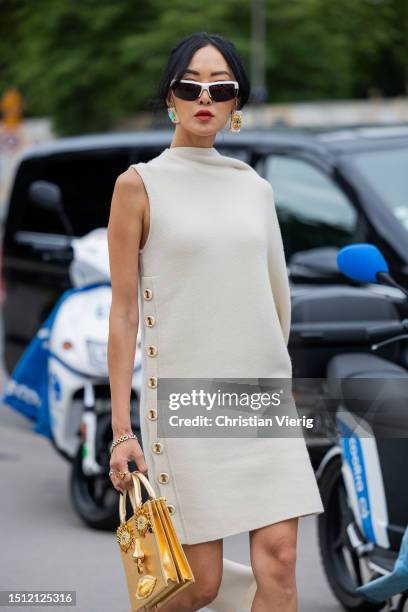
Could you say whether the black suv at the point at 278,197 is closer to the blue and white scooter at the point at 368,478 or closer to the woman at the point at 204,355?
the blue and white scooter at the point at 368,478

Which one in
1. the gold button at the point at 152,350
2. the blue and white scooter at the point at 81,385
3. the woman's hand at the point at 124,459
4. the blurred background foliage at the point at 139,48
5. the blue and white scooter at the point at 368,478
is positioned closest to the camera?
the woman's hand at the point at 124,459

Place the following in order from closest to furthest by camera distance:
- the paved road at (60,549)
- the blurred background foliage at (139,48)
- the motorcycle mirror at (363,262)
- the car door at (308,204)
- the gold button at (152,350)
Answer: the gold button at (152,350) < the motorcycle mirror at (363,262) < the paved road at (60,549) < the car door at (308,204) < the blurred background foliage at (139,48)

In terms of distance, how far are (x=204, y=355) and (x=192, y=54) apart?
77cm

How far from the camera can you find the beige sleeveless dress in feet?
12.0

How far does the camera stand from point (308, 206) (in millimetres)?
7715

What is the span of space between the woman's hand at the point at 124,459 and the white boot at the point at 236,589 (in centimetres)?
46

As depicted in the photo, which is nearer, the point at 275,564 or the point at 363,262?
the point at 275,564

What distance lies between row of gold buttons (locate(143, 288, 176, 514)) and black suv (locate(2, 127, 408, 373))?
129 inches

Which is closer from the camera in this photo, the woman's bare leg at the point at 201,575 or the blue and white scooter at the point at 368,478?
the woman's bare leg at the point at 201,575

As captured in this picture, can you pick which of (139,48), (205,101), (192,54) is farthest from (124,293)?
(139,48)

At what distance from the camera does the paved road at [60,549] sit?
→ 217 inches

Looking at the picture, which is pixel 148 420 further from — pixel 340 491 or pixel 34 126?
pixel 34 126

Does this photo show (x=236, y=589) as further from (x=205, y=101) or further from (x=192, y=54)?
(x=192, y=54)

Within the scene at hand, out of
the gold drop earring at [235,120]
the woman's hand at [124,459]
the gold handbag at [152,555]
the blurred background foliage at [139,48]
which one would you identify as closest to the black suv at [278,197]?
the gold drop earring at [235,120]
